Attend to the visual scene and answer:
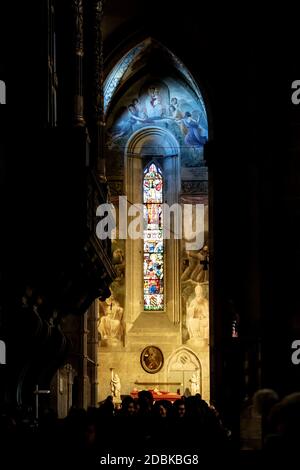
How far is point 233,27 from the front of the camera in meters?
32.2

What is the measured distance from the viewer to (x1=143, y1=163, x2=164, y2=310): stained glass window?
3859 cm

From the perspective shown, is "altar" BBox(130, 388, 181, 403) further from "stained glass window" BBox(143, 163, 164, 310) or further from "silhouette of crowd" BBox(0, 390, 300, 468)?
"silhouette of crowd" BBox(0, 390, 300, 468)

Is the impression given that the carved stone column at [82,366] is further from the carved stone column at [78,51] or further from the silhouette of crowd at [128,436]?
→ the silhouette of crowd at [128,436]

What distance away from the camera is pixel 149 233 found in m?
39.2

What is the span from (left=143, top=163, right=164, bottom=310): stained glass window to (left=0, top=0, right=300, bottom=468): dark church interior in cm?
8

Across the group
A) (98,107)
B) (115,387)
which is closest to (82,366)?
(98,107)

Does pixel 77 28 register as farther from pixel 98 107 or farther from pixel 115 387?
pixel 115 387

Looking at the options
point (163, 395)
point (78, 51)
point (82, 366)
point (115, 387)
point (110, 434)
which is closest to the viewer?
point (110, 434)

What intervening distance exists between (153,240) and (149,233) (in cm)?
31

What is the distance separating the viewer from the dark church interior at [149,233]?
1110 centimetres

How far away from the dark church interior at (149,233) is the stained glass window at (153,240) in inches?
3.0

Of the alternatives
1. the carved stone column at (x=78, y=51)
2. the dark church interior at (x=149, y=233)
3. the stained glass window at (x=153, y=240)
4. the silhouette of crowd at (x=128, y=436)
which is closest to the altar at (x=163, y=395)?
the dark church interior at (x=149, y=233)
